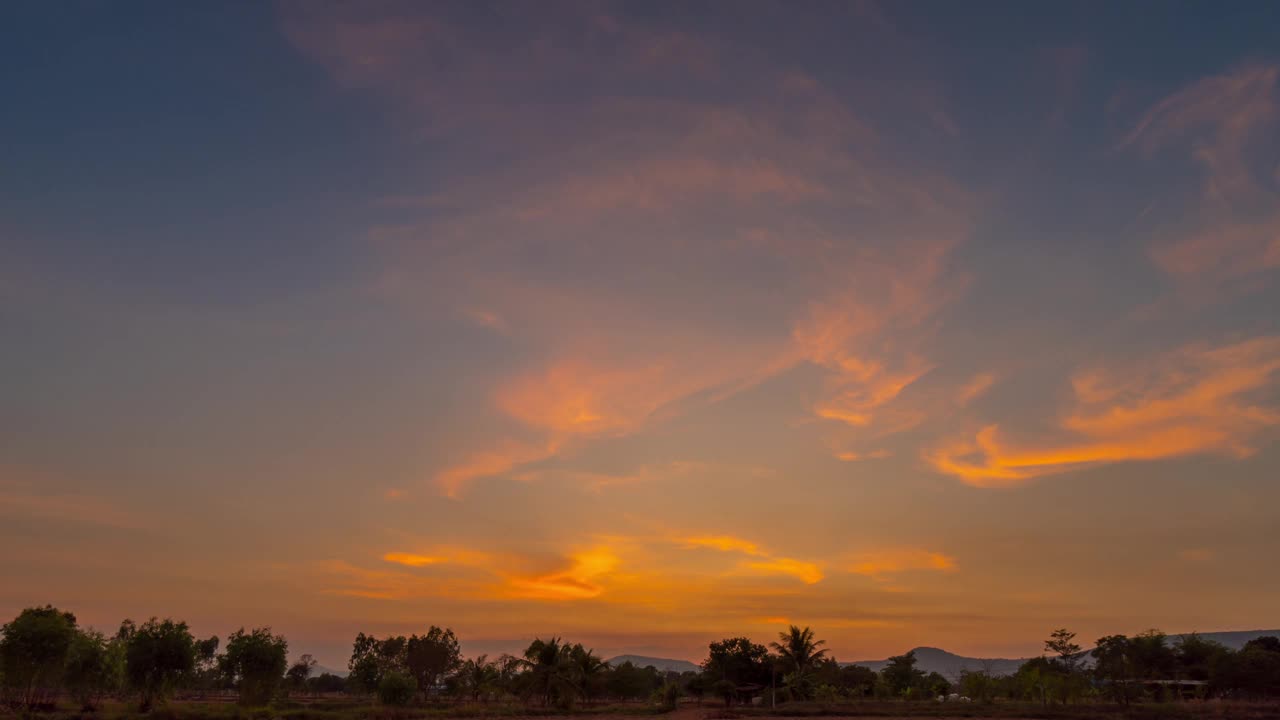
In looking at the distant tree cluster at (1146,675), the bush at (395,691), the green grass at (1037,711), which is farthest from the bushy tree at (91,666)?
the distant tree cluster at (1146,675)

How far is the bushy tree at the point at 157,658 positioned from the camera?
213 ft

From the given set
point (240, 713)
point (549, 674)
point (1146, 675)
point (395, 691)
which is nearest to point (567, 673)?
point (549, 674)

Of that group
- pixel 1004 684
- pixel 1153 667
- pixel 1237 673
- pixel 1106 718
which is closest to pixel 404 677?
pixel 1106 718

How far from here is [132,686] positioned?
66.7 metres

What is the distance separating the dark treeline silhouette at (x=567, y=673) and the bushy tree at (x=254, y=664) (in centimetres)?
11

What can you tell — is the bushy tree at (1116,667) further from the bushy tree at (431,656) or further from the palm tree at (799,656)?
the bushy tree at (431,656)

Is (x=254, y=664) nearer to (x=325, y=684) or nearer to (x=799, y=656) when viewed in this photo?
(x=799, y=656)

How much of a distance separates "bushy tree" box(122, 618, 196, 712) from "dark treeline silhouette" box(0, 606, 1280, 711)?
85 millimetres

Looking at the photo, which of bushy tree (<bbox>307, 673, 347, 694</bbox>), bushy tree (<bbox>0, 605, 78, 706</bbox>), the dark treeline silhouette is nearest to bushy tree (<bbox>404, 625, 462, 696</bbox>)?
the dark treeline silhouette

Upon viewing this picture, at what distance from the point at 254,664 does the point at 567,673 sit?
32781 millimetres

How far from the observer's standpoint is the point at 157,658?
214ft

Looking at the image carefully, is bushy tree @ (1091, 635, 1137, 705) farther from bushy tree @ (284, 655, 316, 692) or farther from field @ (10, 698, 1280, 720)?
bushy tree @ (284, 655, 316, 692)

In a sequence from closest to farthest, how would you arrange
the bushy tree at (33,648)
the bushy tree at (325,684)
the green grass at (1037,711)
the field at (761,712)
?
the field at (761,712), the bushy tree at (33,648), the green grass at (1037,711), the bushy tree at (325,684)

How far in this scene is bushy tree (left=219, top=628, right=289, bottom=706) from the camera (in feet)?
233
